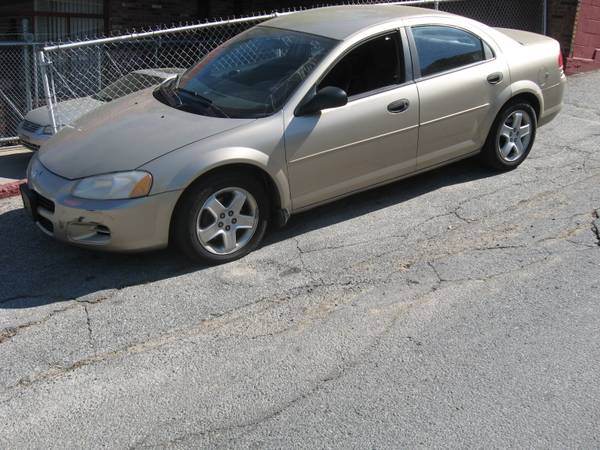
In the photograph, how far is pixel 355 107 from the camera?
220 inches

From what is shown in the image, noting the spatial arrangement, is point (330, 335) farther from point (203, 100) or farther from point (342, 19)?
point (342, 19)

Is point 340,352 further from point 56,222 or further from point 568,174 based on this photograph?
point 568,174

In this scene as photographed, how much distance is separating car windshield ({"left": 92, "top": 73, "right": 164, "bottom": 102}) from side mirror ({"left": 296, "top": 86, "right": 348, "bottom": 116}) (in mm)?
3294

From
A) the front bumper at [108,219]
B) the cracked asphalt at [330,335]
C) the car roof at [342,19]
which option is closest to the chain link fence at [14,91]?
the cracked asphalt at [330,335]

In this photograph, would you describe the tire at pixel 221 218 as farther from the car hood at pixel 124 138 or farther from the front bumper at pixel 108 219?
the car hood at pixel 124 138

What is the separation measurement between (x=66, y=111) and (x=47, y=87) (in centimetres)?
78

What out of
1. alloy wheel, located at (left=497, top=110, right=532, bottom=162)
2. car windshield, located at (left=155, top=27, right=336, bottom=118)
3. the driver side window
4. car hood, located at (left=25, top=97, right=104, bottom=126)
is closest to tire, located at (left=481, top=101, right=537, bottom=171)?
alloy wheel, located at (left=497, top=110, right=532, bottom=162)

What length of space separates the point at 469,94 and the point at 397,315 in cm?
253

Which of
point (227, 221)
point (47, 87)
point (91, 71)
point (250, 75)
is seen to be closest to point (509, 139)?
point (250, 75)

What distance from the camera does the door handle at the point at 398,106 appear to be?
18.9 ft

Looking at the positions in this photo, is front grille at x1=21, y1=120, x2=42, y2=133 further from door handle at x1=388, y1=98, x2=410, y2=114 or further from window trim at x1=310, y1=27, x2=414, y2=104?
door handle at x1=388, y1=98, x2=410, y2=114

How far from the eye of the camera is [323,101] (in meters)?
5.29

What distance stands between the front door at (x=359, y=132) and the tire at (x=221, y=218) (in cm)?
34

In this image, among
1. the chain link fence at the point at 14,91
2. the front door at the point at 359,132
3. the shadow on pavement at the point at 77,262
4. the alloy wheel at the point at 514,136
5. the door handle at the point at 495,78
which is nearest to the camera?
the shadow on pavement at the point at 77,262
